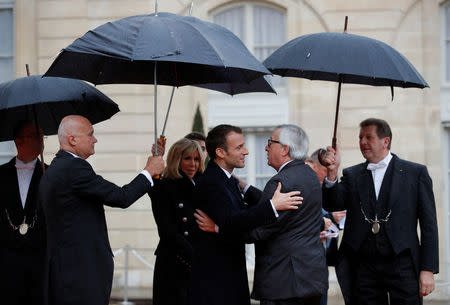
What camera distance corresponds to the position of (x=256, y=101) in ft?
43.7

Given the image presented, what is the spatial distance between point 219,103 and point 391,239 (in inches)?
282

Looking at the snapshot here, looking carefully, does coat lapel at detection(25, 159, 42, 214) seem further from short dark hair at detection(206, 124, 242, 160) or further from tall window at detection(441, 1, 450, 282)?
tall window at detection(441, 1, 450, 282)

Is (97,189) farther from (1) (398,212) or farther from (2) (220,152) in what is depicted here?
(1) (398,212)

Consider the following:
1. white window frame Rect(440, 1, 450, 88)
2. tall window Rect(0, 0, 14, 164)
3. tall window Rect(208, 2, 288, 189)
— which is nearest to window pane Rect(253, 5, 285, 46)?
tall window Rect(208, 2, 288, 189)

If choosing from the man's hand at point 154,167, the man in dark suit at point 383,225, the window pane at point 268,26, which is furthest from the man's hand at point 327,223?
the window pane at point 268,26

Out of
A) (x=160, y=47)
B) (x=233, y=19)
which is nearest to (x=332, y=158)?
(x=160, y=47)

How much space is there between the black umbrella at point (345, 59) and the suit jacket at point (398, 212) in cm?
75

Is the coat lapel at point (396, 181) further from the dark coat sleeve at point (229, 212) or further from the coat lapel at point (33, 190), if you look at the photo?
the coat lapel at point (33, 190)

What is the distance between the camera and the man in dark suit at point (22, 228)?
6578mm

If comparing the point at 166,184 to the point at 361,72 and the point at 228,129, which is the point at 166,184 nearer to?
the point at 228,129

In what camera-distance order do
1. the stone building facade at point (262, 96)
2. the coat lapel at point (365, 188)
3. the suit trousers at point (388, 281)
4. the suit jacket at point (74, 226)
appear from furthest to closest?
the stone building facade at point (262, 96)
the coat lapel at point (365, 188)
the suit trousers at point (388, 281)
the suit jacket at point (74, 226)

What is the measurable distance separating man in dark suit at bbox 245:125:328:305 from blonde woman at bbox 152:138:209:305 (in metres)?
1.12

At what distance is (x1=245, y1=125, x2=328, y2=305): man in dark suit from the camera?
584 centimetres

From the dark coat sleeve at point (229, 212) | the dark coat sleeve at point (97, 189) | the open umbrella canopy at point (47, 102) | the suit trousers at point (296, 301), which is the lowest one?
the suit trousers at point (296, 301)
